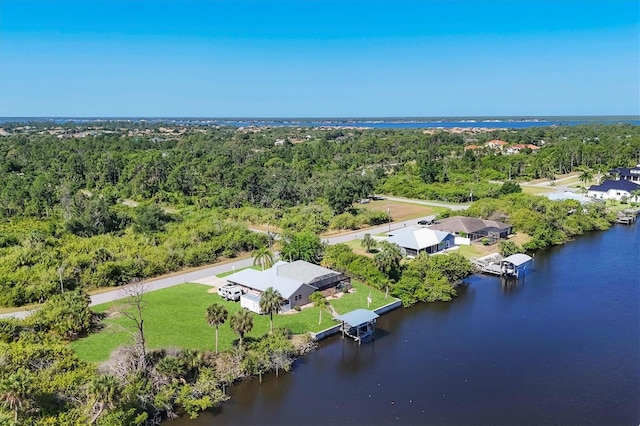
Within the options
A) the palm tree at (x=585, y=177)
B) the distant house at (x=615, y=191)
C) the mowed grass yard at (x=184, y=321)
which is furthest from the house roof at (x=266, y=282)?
the palm tree at (x=585, y=177)

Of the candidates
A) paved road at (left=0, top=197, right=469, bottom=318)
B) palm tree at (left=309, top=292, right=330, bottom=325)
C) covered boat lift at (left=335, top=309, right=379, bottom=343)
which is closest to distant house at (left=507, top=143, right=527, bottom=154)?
paved road at (left=0, top=197, right=469, bottom=318)

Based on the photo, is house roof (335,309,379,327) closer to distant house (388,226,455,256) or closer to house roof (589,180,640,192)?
distant house (388,226,455,256)

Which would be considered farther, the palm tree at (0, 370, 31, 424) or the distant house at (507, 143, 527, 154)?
the distant house at (507, 143, 527, 154)

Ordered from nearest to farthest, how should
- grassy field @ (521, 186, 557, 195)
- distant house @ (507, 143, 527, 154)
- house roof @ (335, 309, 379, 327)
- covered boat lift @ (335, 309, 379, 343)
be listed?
1. house roof @ (335, 309, 379, 327)
2. covered boat lift @ (335, 309, 379, 343)
3. grassy field @ (521, 186, 557, 195)
4. distant house @ (507, 143, 527, 154)

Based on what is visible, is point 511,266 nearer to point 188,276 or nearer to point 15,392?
point 188,276

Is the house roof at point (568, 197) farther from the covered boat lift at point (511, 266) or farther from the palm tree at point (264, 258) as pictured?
the palm tree at point (264, 258)

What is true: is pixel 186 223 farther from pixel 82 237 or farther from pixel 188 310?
pixel 188 310

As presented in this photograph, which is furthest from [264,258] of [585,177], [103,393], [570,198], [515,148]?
[515,148]
